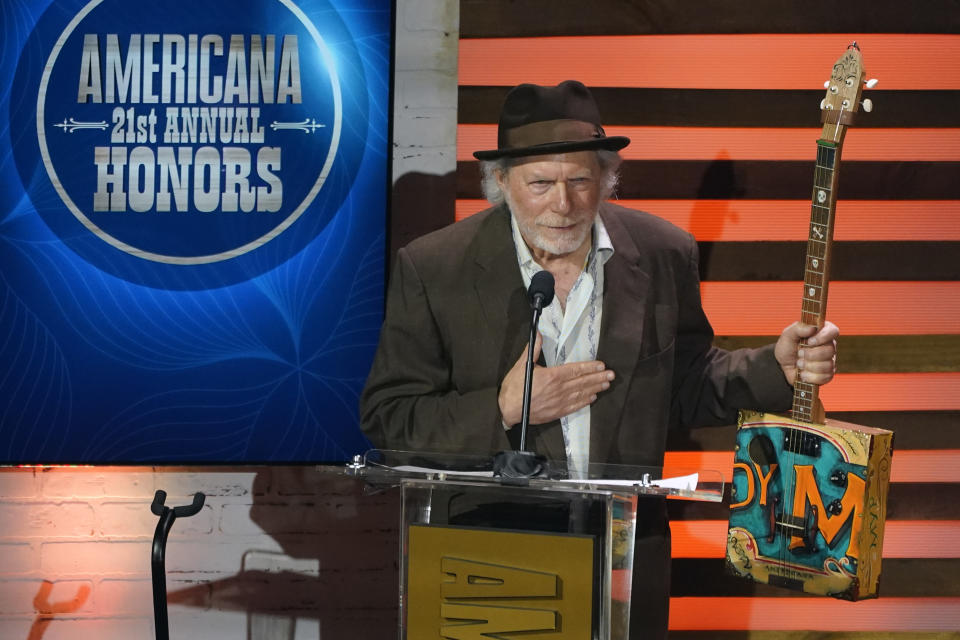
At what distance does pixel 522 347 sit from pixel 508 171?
0.50 meters

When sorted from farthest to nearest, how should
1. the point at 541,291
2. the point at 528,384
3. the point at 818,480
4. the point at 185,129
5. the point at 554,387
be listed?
1. the point at 185,129
2. the point at 554,387
3. the point at 818,480
4. the point at 541,291
5. the point at 528,384

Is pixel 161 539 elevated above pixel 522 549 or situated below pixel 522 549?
below

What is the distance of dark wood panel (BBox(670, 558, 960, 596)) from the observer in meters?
3.28

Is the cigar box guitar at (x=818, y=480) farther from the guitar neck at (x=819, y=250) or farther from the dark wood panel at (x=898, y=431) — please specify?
the dark wood panel at (x=898, y=431)

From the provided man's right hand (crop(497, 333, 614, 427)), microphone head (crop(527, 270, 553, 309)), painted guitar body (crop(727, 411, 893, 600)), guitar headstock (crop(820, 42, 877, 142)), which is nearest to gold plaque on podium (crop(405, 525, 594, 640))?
microphone head (crop(527, 270, 553, 309))

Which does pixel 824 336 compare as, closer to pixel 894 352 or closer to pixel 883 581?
pixel 894 352

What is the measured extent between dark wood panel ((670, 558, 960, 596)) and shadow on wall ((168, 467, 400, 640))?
3.17ft

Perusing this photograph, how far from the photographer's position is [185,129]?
10.5 ft

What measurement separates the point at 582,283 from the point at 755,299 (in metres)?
0.76

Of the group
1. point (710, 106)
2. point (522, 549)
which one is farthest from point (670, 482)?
point (710, 106)

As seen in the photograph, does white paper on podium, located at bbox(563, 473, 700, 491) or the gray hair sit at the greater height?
the gray hair

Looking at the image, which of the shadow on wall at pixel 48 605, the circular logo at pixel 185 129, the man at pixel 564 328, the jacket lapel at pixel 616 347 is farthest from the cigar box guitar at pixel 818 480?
the shadow on wall at pixel 48 605

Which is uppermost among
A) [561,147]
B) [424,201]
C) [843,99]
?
[843,99]

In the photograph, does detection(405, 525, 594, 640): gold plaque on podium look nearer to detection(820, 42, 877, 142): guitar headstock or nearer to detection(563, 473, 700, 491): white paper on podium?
detection(563, 473, 700, 491): white paper on podium
